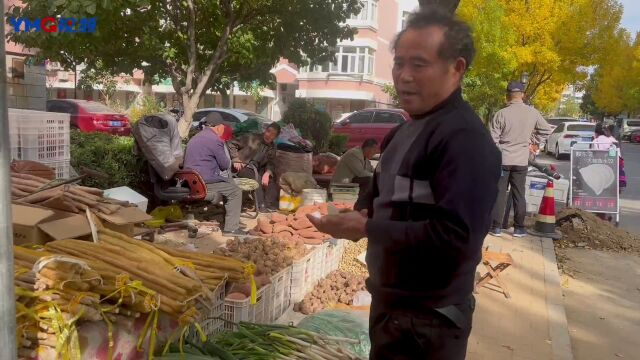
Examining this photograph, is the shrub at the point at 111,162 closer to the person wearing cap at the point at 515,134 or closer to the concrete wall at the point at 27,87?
the person wearing cap at the point at 515,134

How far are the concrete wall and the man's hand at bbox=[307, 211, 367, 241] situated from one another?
11831 mm

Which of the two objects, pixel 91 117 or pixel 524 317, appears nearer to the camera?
→ pixel 524 317

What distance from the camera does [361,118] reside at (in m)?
20.0

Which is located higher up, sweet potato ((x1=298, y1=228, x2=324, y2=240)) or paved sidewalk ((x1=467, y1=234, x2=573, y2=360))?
sweet potato ((x1=298, y1=228, x2=324, y2=240))

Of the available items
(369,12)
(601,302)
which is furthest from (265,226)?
(369,12)

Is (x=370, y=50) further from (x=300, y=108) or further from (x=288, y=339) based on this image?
(x=288, y=339)

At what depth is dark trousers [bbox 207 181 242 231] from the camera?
7172mm

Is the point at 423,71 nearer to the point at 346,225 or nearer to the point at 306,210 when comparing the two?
the point at 346,225

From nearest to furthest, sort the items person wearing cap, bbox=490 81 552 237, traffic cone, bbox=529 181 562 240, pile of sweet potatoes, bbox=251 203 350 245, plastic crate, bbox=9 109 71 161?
plastic crate, bbox=9 109 71 161
pile of sweet potatoes, bbox=251 203 350 245
person wearing cap, bbox=490 81 552 237
traffic cone, bbox=529 181 562 240

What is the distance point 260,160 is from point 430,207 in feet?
24.5

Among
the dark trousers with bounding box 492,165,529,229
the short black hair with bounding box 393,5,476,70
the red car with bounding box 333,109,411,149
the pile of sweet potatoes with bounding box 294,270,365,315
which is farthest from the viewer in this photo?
the red car with bounding box 333,109,411,149

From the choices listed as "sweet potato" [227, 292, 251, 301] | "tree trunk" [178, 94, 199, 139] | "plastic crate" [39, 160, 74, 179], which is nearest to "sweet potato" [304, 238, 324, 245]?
"sweet potato" [227, 292, 251, 301]

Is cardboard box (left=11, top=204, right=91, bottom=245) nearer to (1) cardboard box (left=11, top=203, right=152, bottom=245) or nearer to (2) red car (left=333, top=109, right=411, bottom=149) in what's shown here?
(1) cardboard box (left=11, top=203, right=152, bottom=245)

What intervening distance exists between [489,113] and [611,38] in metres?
5.93
